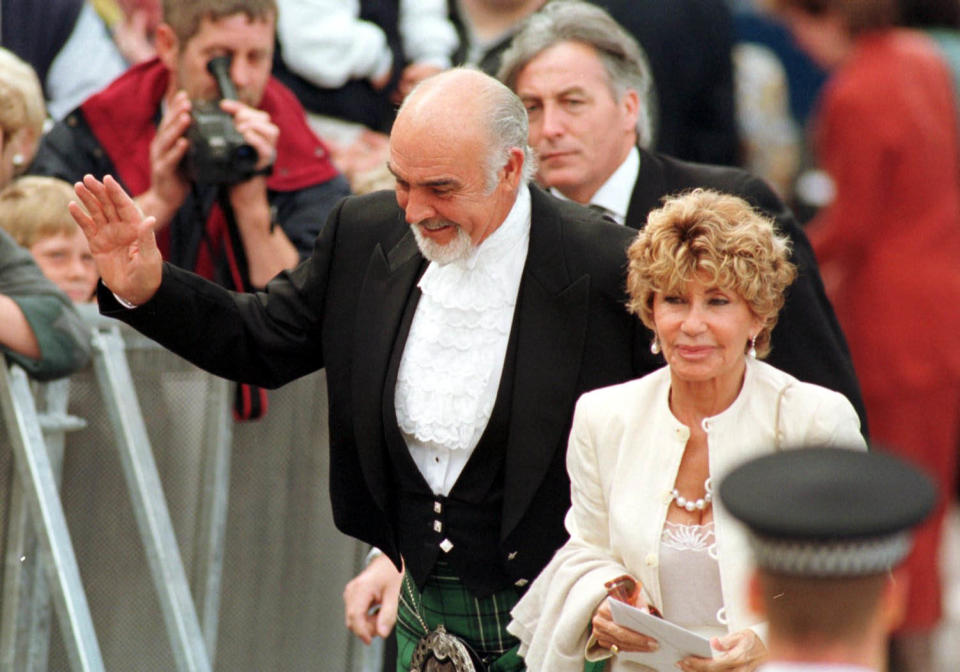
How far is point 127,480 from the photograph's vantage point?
5.18 meters

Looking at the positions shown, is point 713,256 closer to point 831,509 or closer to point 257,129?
point 831,509

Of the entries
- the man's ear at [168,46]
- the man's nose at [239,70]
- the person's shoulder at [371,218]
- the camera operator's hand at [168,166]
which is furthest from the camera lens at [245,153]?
the person's shoulder at [371,218]

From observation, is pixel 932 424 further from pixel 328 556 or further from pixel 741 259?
pixel 741 259

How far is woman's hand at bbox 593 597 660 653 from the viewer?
376cm

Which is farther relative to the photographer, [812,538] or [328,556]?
[328,556]

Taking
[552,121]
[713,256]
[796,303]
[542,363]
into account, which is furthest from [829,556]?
[552,121]

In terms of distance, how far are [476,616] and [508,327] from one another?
67 centimetres

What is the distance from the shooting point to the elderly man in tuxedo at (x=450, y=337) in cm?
422

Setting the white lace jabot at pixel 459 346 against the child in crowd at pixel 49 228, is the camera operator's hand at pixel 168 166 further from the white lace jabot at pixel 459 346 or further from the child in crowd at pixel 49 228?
the white lace jabot at pixel 459 346

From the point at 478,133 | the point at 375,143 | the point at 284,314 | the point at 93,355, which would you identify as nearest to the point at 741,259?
the point at 478,133

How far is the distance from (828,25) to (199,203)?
2608 millimetres

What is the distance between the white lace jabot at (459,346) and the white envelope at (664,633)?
70cm

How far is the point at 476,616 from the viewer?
432cm

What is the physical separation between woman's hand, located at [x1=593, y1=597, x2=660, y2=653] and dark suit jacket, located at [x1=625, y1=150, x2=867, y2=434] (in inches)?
41.9
